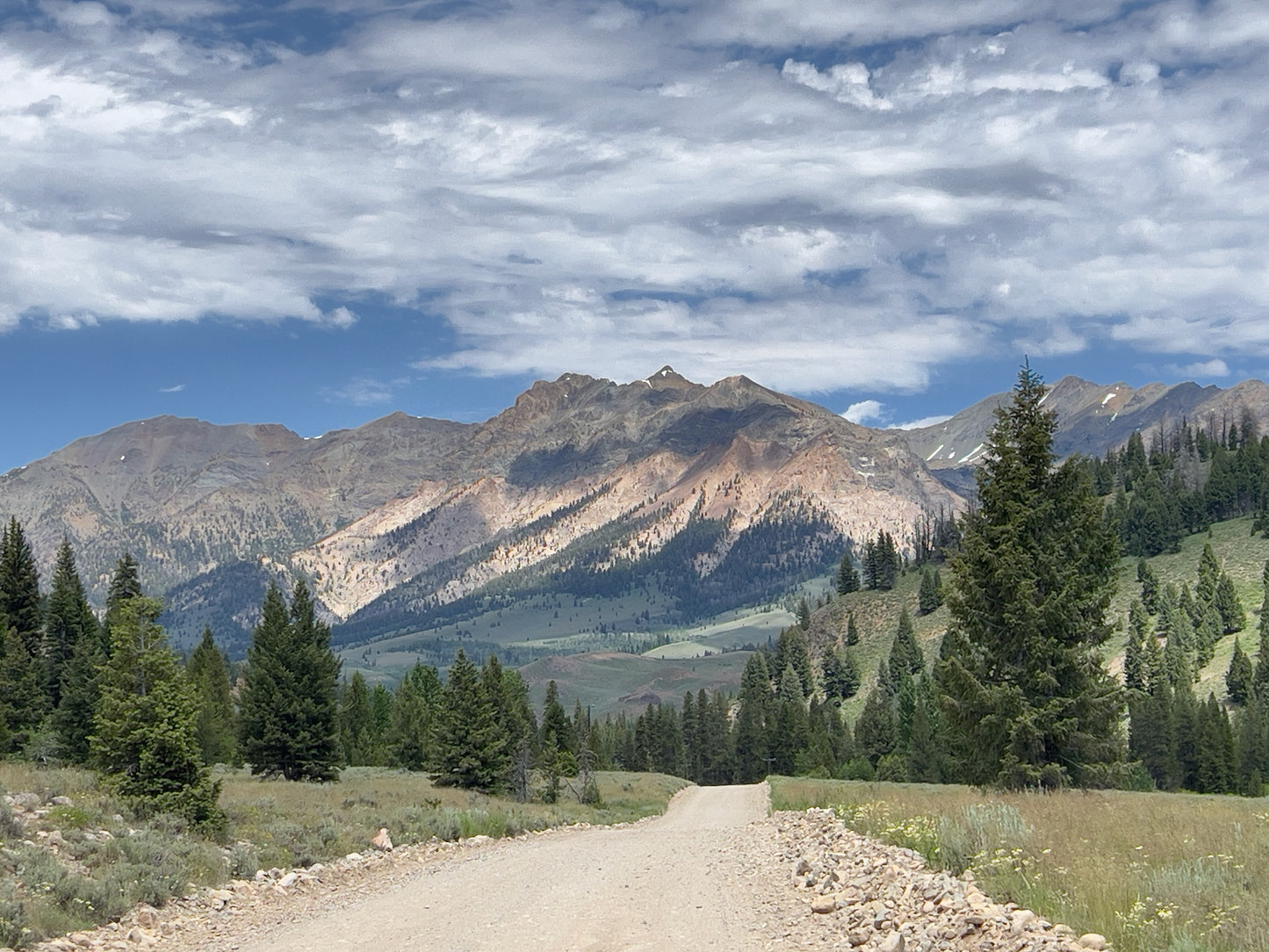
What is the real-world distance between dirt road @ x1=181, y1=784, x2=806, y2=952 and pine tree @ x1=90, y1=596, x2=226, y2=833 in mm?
6165

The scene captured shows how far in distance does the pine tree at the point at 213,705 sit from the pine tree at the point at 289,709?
37.5 feet

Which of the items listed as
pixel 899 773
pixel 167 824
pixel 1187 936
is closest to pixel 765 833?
pixel 167 824

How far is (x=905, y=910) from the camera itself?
13305 millimetres

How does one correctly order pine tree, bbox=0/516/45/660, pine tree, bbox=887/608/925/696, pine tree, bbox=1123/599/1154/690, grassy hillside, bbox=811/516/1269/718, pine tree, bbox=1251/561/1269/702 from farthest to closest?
pine tree, bbox=887/608/925/696 < grassy hillside, bbox=811/516/1269/718 < pine tree, bbox=1123/599/1154/690 < pine tree, bbox=1251/561/1269/702 < pine tree, bbox=0/516/45/660

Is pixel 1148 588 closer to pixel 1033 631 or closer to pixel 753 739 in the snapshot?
pixel 753 739

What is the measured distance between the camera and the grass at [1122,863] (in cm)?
984

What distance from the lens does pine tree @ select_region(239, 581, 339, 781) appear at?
5675cm

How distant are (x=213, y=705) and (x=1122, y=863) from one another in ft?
263

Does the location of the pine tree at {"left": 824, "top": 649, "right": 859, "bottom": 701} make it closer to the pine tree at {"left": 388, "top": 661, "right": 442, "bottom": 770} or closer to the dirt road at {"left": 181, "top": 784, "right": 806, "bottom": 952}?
the pine tree at {"left": 388, "top": 661, "right": 442, "bottom": 770}

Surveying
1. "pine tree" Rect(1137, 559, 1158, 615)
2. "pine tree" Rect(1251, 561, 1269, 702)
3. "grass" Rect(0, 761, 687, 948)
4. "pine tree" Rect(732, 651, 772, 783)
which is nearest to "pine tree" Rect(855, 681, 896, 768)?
"pine tree" Rect(732, 651, 772, 783)

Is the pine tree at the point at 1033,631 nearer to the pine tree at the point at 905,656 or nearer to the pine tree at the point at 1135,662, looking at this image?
the pine tree at the point at 1135,662

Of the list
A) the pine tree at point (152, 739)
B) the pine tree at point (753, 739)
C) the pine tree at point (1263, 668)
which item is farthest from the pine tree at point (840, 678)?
the pine tree at point (152, 739)

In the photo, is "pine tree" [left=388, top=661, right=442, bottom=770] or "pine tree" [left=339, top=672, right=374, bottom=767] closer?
"pine tree" [left=388, top=661, right=442, bottom=770]

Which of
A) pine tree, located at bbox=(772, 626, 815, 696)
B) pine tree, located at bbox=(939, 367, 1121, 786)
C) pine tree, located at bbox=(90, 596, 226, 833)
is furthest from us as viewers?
pine tree, located at bbox=(772, 626, 815, 696)
